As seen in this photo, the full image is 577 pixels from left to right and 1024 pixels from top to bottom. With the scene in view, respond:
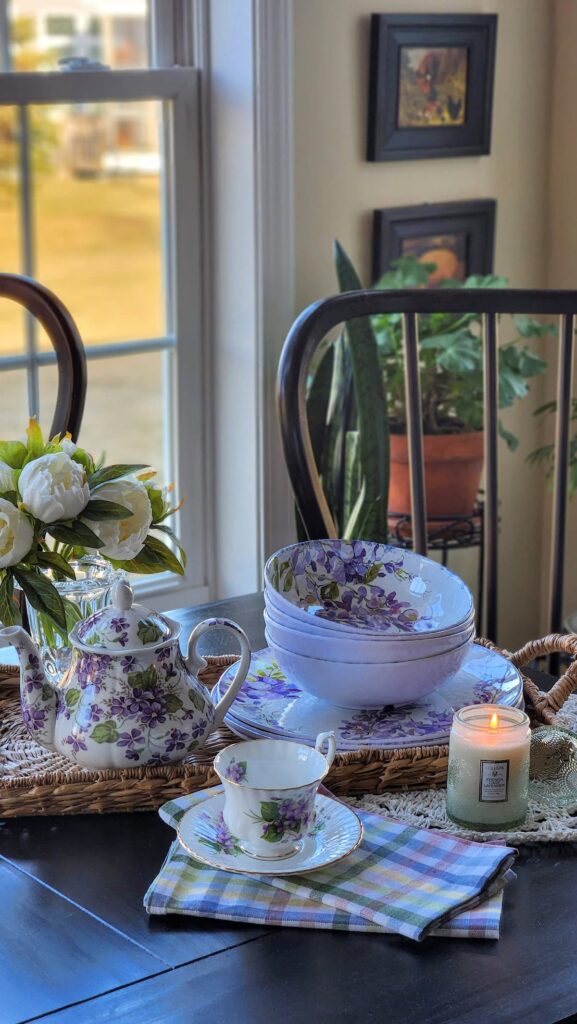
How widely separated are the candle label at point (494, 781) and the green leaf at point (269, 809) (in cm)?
17

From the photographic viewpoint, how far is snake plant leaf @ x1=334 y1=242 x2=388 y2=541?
2.06 metres

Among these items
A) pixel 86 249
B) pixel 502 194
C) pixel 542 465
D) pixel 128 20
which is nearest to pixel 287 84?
pixel 128 20

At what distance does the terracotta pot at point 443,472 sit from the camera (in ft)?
8.04

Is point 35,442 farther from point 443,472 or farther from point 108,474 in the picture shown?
point 443,472

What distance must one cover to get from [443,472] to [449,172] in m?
0.63

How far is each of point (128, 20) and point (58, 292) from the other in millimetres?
482

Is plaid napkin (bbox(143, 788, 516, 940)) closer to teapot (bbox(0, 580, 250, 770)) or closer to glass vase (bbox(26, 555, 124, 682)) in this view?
teapot (bbox(0, 580, 250, 770))

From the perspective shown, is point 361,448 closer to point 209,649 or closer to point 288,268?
point 288,268

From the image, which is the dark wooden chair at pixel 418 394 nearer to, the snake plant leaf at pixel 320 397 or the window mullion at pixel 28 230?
the snake plant leaf at pixel 320 397

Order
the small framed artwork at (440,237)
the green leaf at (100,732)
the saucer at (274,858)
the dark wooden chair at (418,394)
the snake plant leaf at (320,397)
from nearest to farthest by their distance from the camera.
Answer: the saucer at (274,858) < the green leaf at (100,732) < the dark wooden chair at (418,394) < the snake plant leaf at (320,397) < the small framed artwork at (440,237)

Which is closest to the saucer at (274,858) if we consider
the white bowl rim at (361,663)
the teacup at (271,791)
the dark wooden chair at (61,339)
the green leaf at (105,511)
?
the teacup at (271,791)

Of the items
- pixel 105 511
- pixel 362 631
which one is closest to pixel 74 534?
pixel 105 511

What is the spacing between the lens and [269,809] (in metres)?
0.94

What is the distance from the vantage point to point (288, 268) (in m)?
2.36
